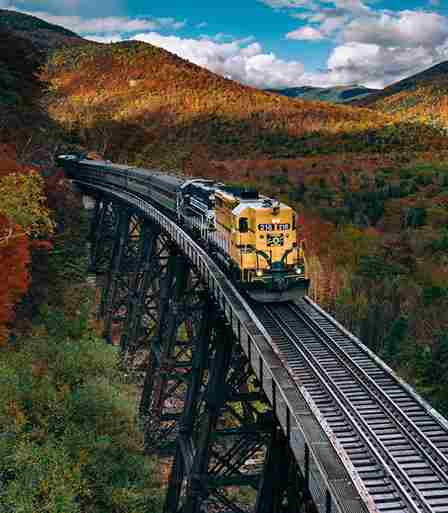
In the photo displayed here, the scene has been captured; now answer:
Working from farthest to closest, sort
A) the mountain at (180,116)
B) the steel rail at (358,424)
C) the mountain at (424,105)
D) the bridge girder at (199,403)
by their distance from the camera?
1. the mountain at (424,105)
2. the mountain at (180,116)
3. the bridge girder at (199,403)
4. the steel rail at (358,424)

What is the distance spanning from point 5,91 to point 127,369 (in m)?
27.4

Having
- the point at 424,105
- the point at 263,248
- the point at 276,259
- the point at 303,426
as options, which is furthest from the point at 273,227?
the point at 424,105

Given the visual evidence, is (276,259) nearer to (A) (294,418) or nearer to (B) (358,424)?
(B) (358,424)

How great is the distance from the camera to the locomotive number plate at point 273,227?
60.6 ft

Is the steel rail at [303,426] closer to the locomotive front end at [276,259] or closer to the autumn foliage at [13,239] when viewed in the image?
the locomotive front end at [276,259]

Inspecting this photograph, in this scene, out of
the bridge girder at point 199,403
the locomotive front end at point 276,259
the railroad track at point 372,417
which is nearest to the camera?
the railroad track at point 372,417

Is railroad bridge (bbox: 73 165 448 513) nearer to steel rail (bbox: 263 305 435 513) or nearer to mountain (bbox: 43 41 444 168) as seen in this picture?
steel rail (bbox: 263 305 435 513)

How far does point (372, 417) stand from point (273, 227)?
27.8 feet

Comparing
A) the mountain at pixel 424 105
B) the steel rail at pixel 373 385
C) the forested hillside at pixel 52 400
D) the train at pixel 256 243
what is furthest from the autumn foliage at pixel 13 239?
the mountain at pixel 424 105

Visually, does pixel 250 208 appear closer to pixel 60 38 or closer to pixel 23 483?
pixel 23 483

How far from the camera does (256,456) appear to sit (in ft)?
74.8

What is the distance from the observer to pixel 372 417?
1173 cm

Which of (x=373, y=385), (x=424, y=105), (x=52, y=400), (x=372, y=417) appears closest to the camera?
(x=372, y=417)

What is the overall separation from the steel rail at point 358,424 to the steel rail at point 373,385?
0.73 m
